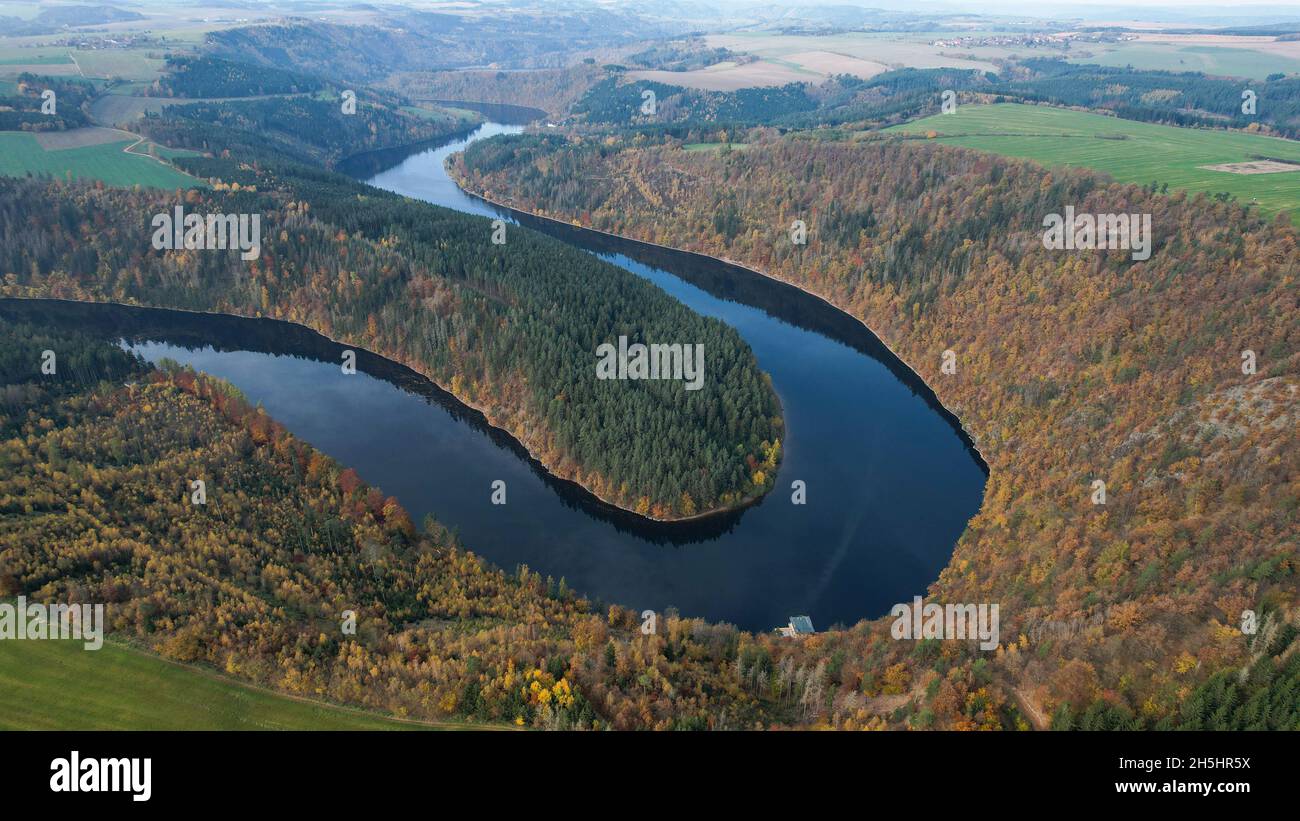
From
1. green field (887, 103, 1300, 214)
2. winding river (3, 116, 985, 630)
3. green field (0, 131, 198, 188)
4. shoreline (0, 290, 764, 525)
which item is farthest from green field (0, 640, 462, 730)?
green field (0, 131, 198, 188)

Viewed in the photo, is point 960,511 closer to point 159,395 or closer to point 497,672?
point 497,672

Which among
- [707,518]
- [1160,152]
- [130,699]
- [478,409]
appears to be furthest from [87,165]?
[1160,152]

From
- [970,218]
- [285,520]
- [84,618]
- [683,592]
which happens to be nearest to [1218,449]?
[683,592]

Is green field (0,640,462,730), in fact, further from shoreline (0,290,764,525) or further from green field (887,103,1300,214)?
green field (887,103,1300,214)

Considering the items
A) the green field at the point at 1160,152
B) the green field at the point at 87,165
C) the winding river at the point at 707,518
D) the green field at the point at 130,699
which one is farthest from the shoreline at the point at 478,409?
the green field at the point at 1160,152

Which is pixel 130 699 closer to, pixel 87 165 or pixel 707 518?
pixel 707 518

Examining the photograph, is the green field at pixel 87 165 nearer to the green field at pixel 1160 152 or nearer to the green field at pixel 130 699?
the green field at pixel 130 699

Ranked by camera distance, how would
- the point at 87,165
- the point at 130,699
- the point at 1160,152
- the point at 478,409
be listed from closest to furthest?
the point at 130,699 < the point at 478,409 < the point at 1160,152 < the point at 87,165
